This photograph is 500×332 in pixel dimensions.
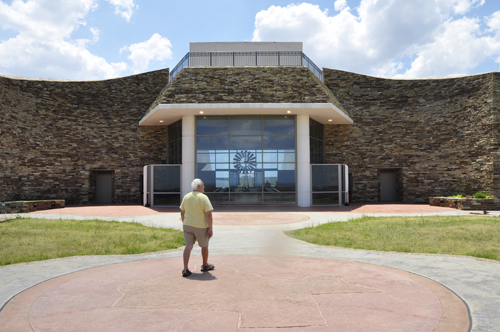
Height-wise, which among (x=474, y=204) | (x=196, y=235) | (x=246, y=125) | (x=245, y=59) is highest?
(x=245, y=59)

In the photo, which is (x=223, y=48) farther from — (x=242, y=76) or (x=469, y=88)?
(x=469, y=88)

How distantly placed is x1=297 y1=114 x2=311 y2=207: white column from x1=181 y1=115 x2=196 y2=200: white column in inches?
251

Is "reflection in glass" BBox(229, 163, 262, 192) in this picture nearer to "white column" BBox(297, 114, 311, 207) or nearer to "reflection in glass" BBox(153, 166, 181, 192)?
"white column" BBox(297, 114, 311, 207)

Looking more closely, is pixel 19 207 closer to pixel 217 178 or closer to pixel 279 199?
pixel 217 178

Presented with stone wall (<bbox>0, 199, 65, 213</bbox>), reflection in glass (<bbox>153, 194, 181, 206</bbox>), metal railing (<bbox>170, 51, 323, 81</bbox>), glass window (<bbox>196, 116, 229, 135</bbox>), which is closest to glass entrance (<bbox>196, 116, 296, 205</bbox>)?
glass window (<bbox>196, 116, 229, 135</bbox>)

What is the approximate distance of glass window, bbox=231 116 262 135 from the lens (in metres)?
22.7

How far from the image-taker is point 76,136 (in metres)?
25.1

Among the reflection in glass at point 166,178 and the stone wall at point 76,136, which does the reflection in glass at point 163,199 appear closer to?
the reflection in glass at point 166,178

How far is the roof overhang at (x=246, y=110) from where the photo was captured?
68.8ft

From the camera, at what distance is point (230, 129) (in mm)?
22719

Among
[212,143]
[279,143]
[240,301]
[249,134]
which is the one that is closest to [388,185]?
[279,143]

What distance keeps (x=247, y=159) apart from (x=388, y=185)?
37.5 feet

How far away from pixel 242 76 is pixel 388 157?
1171 centimetres

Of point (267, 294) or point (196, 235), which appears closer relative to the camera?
point (267, 294)
